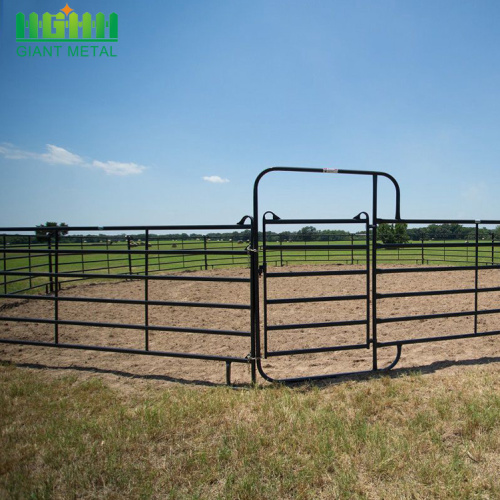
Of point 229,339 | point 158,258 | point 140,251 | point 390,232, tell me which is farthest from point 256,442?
point 158,258

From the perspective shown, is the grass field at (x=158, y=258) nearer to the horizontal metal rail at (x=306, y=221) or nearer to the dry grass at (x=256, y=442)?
the horizontal metal rail at (x=306, y=221)

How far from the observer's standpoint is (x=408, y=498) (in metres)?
1.90

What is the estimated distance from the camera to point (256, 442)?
238 cm

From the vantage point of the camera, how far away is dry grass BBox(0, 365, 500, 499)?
2.01m

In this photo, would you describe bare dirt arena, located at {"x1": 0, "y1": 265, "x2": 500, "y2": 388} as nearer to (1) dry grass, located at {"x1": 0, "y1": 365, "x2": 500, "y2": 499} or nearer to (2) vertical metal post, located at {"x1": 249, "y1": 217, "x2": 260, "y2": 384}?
(2) vertical metal post, located at {"x1": 249, "y1": 217, "x2": 260, "y2": 384}

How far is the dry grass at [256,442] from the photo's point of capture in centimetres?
201

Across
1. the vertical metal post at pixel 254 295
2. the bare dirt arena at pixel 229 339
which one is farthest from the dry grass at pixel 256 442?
the bare dirt arena at pixel 229 339

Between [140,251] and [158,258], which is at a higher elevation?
[140,251]

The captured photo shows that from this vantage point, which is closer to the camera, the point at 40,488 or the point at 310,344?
the point at 40,488

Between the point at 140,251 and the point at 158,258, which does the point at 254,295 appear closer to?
the point at 140,251

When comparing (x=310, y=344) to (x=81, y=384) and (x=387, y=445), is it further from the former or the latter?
(x=81, y=384)

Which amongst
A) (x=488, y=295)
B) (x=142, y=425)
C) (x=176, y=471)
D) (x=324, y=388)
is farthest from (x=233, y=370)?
(x=488, y=295)

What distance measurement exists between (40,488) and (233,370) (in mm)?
2368

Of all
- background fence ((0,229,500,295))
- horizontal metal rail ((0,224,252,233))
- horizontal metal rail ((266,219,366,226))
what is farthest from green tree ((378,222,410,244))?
horizontal metal rail ((0,224,252,233))
